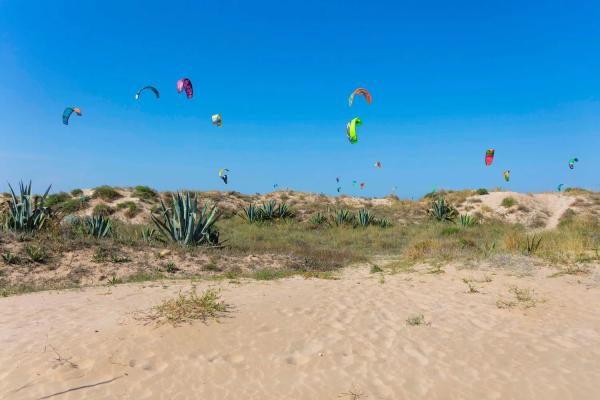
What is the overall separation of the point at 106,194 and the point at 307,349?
2246 cm

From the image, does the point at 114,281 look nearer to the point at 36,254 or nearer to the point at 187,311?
the point at 36,254

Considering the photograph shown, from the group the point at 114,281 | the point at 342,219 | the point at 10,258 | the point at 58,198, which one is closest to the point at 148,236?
the point at 10,258

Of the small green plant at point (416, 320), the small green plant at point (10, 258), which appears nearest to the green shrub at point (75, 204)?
the small green plant at point (10, 258)

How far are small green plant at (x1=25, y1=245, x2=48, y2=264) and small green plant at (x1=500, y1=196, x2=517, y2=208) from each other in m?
23.4

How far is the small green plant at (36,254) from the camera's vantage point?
9.34m

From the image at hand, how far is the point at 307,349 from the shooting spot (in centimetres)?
498

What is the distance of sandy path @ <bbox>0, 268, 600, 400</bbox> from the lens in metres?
4.08

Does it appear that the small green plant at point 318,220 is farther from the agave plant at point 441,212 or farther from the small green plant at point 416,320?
the small green plant at point 416,320

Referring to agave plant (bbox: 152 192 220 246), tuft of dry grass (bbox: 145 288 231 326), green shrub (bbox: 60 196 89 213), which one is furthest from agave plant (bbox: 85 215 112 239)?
green shrub (bbox: 60 196 89 213)

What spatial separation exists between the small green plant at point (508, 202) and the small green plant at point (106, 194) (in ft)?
72.4

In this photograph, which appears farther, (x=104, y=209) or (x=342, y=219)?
(x=104, y=209)

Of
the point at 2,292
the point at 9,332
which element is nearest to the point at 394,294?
A: the point at 9,332

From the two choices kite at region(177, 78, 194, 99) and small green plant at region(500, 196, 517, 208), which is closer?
kite at region(177, 78, 194, 99)

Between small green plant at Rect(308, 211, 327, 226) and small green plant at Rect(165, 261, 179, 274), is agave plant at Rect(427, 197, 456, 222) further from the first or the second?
small green plant at Rect(165, 261, 179, 274)
